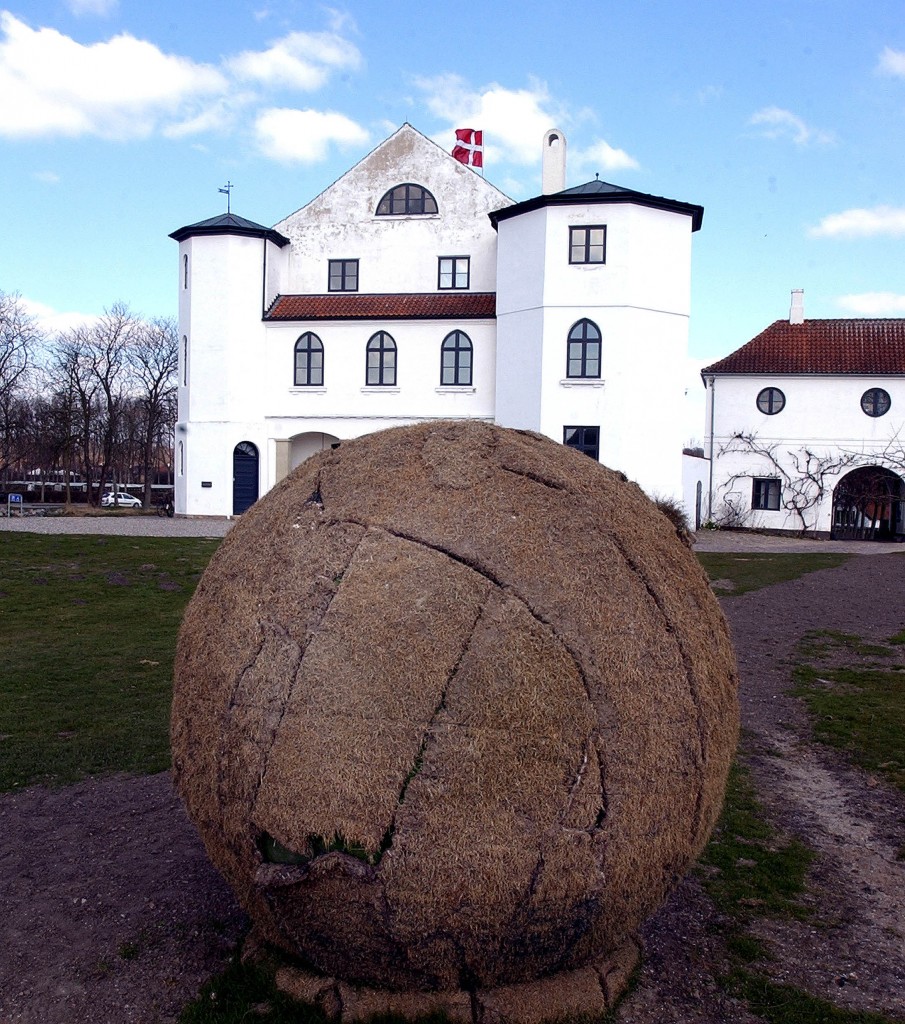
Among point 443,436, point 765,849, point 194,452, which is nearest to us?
point 443,436

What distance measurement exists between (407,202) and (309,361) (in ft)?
26.2

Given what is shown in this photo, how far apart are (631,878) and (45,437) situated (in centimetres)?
5311

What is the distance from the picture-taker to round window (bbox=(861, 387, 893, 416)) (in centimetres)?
3809

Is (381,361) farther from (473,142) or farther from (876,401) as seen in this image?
(876,401)

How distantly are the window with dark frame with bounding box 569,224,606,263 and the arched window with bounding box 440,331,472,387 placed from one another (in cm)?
562

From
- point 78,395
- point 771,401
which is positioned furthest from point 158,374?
point 771,401

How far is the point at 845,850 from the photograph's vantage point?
617 centimetres

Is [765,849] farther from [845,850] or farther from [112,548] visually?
[112,548]

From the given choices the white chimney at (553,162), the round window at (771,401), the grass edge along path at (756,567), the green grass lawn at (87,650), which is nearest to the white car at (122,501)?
the white chimney at (553,162)

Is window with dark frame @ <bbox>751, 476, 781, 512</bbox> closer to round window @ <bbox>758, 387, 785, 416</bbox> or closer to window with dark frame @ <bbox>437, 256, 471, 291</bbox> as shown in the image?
round window @ <bbox>758, 387, 785, 416</bbox>

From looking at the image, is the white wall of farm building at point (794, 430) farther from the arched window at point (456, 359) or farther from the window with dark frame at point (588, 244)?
the arched window at point (456, 359)

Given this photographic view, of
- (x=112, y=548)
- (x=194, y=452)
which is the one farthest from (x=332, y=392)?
(x=112, y=548)

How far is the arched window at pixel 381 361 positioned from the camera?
36250 millimetres

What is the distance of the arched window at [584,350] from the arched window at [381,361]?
7598mm
